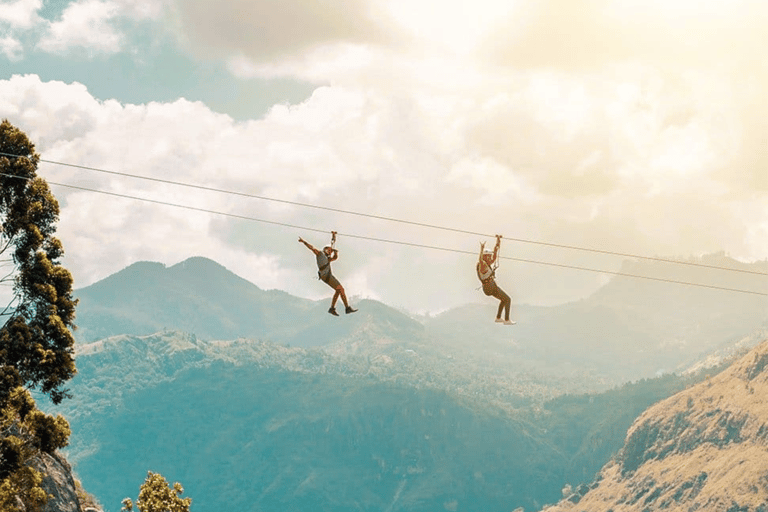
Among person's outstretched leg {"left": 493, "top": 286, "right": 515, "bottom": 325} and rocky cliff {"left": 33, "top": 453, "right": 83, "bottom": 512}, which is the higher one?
person's outstretched leg {"left": 493, "top": 286, "right": 515, "bottom": 325}

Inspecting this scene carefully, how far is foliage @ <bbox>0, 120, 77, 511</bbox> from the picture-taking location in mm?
49219

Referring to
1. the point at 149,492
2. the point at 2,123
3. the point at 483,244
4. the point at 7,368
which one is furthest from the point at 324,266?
the point at 149,492

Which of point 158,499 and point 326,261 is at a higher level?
point 326,261

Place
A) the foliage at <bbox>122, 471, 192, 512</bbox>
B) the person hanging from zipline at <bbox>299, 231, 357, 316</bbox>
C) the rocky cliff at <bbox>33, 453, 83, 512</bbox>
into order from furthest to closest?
the foliage at <bbox>122, 471, 192, 512</bbox> → the rocky cliff at <bbox>33, 453, 83, 512</bbox> → the person hanging from zipline at <bbox>299, 231, 357, 316</bbox>

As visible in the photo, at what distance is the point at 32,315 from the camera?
5241 cm

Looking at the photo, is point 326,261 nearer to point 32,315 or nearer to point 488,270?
point 488,270

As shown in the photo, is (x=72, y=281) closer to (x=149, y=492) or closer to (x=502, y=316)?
(x=149, y=492)

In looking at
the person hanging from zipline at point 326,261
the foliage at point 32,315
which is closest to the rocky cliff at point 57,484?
the foliage at point 32,315

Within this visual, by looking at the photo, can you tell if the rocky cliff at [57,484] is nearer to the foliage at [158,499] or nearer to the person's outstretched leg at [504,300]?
the foliage at [158,499]

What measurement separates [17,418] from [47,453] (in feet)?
18.0

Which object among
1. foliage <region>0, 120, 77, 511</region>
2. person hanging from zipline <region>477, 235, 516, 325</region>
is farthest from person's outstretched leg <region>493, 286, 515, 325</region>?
foliage <region>0, 120, 77, 511</region>

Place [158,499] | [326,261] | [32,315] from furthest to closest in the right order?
[158,499] < [32,315] < [326,261]

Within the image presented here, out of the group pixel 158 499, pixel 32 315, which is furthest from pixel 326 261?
pixel 158 499

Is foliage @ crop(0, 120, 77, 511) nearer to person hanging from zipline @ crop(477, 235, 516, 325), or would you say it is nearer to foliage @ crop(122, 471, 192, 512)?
foliage @ crop(122, 471, 192, 512)
